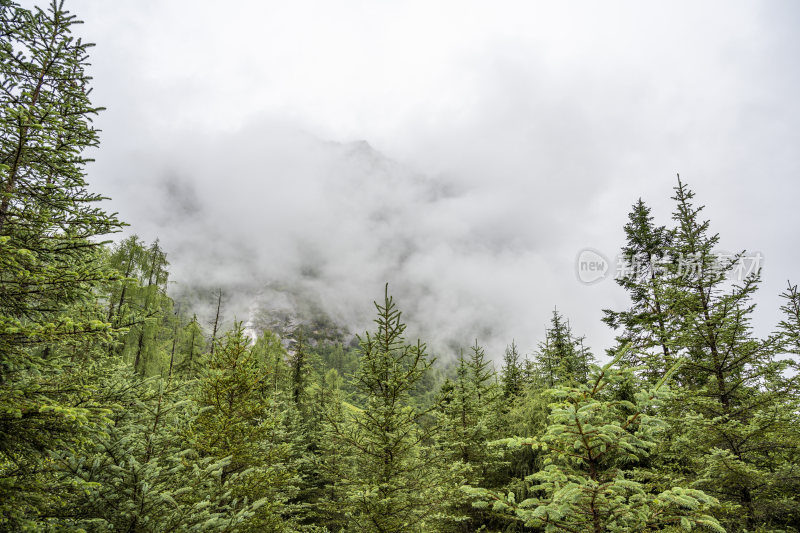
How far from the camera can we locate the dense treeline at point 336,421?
14.7 ft

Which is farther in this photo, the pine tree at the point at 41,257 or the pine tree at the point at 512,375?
the pine tree at the point at 512,375

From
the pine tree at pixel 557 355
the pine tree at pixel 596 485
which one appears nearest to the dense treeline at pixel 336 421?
the pine tree at pixel 596 485

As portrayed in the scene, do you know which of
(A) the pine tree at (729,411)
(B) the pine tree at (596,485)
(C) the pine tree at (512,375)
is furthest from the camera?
(C) the pine tree at (512,375)

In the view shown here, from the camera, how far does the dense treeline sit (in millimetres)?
4480

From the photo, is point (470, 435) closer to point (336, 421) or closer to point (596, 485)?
point (336, 421)

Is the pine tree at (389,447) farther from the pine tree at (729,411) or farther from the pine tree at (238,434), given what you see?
the pine tree at (729,411)

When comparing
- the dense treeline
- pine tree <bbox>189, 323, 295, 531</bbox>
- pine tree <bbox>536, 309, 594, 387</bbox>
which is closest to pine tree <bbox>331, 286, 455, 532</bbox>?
the dense treeline

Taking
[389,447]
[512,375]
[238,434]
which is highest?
[512,375]

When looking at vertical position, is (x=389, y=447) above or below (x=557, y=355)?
below

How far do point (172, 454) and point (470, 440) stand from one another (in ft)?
46.7

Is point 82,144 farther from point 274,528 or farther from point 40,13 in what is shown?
point 274,528

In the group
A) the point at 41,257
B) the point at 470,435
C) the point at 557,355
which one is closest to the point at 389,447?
the point at 470,435

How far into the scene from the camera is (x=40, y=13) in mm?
6359

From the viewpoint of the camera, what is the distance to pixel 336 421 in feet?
36.8
